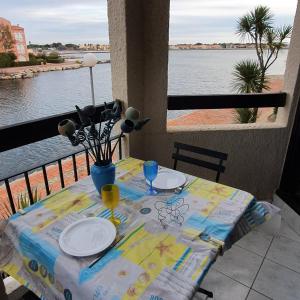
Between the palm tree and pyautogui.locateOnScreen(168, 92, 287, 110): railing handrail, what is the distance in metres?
1.60

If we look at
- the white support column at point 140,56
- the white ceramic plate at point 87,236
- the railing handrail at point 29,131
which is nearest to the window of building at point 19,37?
the white support column at point 140,56

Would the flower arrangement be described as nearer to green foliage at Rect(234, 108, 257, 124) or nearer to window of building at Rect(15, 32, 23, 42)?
window of building at Rect(15, 32, 23, 42)

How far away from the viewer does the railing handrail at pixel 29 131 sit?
125 centimetres

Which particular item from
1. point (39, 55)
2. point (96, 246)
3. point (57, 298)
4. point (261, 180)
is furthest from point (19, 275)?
point (261, 180)

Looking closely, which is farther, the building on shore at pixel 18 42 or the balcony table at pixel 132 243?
the building on shore at pixel 18 42

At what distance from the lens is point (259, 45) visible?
Result: 3877 millimetres

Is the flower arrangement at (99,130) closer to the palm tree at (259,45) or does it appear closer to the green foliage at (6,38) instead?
the green foliage at (6,38)

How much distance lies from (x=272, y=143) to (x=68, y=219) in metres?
1.94

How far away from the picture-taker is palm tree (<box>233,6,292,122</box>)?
3.64 m

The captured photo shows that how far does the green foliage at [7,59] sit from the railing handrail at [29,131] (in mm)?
835

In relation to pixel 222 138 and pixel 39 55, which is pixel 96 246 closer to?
pixel 222 138

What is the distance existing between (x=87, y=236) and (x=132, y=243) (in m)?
0.18

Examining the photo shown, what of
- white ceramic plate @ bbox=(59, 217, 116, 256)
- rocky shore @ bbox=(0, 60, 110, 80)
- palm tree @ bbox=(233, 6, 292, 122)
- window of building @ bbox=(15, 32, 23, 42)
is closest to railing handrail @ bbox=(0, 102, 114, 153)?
white ceramic plate @ bbox=(59, 217, 116, 256)

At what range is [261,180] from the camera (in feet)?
7.78
